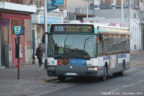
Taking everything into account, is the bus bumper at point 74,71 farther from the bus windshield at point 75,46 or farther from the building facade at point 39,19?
the building facade at point 39,19

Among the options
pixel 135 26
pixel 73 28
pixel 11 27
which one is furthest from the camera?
pixel 135 26

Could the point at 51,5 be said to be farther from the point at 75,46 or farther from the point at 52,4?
the point at 75,46

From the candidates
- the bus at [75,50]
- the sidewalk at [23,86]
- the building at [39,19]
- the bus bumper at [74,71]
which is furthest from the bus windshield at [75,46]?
the building at [39,19]

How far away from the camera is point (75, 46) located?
21906mm

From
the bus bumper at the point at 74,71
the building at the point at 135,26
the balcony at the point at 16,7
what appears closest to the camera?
the bus bumper at the point at 74,71

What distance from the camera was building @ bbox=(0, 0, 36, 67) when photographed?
31.8 metres

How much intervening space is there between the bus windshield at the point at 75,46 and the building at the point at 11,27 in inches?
384

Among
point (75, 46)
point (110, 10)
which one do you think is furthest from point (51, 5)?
point (110, 10)

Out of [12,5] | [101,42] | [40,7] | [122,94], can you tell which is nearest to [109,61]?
[101,42]

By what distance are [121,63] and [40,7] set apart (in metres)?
15.2

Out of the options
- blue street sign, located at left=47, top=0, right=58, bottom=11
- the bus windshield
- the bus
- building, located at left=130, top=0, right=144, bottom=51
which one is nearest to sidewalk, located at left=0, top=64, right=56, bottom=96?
the bus

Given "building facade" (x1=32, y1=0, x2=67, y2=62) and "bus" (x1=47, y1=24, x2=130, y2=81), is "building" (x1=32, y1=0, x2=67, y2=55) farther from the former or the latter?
"bus" (x1=47, y1=24, x2=130, y2=81)

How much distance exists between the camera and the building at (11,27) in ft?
104

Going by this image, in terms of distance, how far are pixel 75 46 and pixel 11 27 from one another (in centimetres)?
1296
